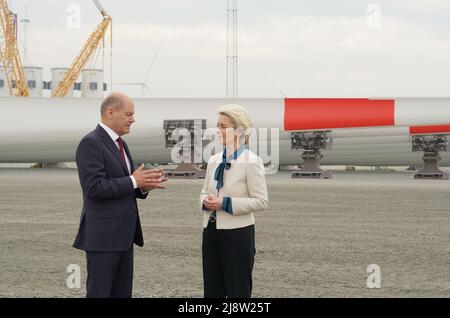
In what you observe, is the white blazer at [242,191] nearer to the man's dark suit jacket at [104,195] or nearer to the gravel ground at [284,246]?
the man's dark suit jacket at [104,195]

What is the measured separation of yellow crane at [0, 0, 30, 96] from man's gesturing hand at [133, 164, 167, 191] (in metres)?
57.7

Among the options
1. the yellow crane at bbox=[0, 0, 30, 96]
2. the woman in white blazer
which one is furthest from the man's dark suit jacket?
the yellow crane at bbox=[0, 0, 30, 96]

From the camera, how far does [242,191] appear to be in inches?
201

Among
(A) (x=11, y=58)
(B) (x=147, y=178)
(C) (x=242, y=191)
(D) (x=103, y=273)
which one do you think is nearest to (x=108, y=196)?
(B) (x=147, y=178)

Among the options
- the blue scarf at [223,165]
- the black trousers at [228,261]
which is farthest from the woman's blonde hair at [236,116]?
the black trousers at [228,261]

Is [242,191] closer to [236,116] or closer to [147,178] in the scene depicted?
[236,116]

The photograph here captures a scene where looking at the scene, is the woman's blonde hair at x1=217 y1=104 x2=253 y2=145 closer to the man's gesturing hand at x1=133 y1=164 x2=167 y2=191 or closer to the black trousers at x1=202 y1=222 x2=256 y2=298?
the man's gesturing hand at x1=133 y1=164 x2=167 y2=191

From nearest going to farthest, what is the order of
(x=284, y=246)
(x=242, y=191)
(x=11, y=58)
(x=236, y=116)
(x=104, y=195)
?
(x=104, y=195), (x=236, y=116), (x=242, y=191), (x=284, y=246), (x=11, y=58)

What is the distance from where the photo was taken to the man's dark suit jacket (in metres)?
4.70

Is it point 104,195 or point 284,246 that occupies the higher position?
point 104,195

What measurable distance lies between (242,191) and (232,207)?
0.57ft
